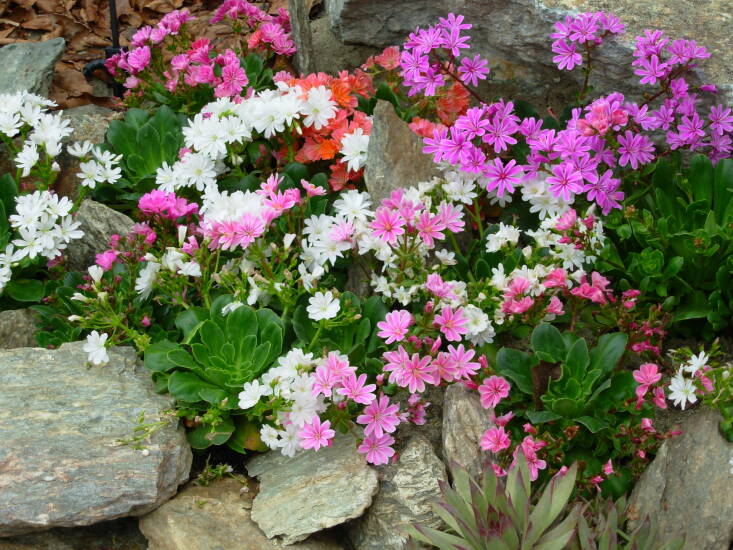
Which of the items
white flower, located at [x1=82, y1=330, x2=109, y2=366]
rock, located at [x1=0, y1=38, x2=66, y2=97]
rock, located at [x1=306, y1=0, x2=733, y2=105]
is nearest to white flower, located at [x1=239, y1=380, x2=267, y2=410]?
white flower, located at [x1=82, y1=330, x2=109, y2=366]

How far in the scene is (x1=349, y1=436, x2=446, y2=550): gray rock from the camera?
282cm

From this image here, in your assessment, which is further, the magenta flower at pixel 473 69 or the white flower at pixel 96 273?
the magenta flower at pixel 473 69

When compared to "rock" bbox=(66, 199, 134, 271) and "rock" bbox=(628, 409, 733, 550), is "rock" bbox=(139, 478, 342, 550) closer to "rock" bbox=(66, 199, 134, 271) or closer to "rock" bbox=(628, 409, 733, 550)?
"rock" bbox=(628, 409, 733, 550)

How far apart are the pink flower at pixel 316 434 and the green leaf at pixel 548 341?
0.75 m

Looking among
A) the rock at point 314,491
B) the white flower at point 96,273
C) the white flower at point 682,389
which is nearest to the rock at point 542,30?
the white flower at point 682,389

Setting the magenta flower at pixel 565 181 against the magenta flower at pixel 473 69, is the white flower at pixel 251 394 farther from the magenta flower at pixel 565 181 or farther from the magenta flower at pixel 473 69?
the magenta flower at pixel 473 69

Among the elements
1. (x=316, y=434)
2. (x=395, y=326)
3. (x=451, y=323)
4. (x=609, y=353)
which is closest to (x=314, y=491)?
(x=316, y=434)

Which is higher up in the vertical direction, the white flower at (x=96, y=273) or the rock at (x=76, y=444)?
the white flower at (x=96, y=273)

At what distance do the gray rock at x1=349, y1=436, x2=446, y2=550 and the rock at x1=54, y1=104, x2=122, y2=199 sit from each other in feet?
6.95

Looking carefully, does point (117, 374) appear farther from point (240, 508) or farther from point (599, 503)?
point (599, 503)

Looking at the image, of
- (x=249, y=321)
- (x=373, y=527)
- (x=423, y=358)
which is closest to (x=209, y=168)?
(x=249, y=321)

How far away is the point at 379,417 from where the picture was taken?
2830mm

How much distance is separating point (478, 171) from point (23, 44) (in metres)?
2.85

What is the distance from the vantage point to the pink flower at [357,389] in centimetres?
278
